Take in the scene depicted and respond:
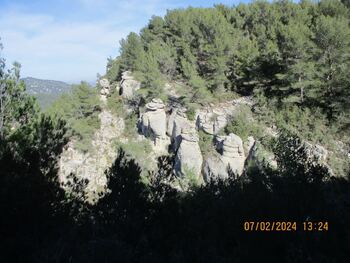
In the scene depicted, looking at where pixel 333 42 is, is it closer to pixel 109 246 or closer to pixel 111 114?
pixel 111 114

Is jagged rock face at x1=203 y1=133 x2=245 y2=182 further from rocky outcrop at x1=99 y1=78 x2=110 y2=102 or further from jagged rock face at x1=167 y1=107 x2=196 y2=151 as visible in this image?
rocky outcrop at x1=99 y1=78 x2=110 y2=102

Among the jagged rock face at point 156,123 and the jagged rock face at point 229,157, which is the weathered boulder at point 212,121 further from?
the jagged rock face at point 156,123

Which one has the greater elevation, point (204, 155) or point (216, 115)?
point (216, 115)

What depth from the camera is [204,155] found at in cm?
2089

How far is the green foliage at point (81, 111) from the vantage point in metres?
24.3

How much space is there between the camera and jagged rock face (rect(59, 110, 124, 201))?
22312mm

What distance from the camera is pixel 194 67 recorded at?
25.3m

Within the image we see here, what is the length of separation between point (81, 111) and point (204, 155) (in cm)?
1140

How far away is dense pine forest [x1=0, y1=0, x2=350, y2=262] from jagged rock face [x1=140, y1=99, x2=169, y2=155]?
1.90ft

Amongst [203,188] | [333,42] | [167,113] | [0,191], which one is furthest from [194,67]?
[0,191]

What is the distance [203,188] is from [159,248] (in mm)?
2112

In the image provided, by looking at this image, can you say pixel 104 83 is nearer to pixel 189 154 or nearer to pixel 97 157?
pixel 97 157

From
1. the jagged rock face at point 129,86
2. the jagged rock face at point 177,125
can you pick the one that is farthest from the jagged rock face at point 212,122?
the jagged rock face at point 129,86
